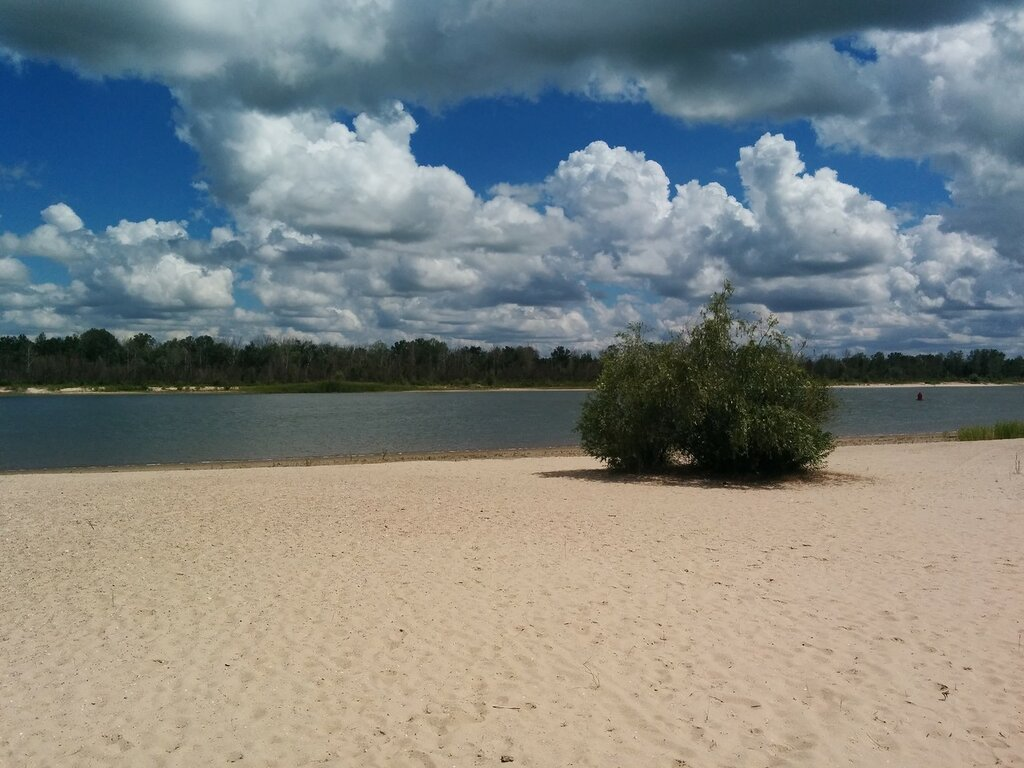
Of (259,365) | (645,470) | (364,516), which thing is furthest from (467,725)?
(259,365)

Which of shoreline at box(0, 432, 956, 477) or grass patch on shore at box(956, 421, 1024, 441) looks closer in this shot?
shoreline at box(0, 432, 956, 477)

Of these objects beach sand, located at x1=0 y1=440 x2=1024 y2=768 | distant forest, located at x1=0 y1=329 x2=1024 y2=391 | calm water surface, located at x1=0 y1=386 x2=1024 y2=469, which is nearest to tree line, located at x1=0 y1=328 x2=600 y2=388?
distant forest, located at x1=0 y1=329 x2=1024 y2=391

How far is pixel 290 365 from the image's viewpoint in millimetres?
132000

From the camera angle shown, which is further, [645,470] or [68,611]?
[645,470]

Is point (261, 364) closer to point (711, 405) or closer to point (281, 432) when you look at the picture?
point (281, 432)

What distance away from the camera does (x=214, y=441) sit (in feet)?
127

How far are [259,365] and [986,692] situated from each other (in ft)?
447

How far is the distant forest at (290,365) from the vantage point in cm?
12462

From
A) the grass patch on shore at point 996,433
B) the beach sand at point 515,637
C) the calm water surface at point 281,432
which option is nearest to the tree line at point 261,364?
the calm water surface at point 281,432

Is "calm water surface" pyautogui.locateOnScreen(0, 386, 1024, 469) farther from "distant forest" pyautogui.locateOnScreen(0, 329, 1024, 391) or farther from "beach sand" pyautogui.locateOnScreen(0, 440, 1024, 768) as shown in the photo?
"distant forest" pyautogui.locateOnScreen(0, 329, 1024, 391)

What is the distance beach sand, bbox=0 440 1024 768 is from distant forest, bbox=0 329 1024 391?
368 ft

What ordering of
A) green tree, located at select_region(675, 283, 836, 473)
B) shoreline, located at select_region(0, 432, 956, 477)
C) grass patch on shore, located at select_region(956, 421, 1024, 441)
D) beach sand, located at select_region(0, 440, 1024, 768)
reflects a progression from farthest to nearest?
grass patch on shore, located at select_region(956, 421, 1024, 441)
shoreline, located at select_region(0, 432, 956, 477)
green tree, located at select_region(675, 283, 836, 473)
beach sand, located at select_region(0, 440, 1024, 768)

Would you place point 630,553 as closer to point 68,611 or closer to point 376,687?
point 376,687

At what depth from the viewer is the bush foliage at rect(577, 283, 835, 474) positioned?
18.1 m
